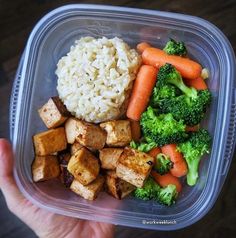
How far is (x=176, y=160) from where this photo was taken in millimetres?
1818

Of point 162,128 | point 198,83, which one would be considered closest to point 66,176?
point 162,128

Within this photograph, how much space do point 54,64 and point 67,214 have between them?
68cm

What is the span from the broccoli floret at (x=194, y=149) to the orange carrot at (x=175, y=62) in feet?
0.81

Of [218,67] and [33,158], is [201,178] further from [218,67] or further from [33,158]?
[33,158]

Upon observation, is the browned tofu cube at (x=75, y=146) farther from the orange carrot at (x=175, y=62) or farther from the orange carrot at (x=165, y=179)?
the orange carrot at (x=175, y=62)

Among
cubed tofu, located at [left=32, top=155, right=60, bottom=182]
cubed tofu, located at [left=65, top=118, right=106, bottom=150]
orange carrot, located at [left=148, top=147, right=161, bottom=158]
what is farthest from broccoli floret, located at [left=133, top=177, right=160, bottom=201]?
cubed tofu, located at [left=32, top=155, right=60, bottom=182]

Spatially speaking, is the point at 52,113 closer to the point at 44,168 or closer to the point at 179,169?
the point at 44,168

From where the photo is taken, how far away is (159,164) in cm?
182

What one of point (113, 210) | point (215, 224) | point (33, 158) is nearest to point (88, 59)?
point (33, 158)

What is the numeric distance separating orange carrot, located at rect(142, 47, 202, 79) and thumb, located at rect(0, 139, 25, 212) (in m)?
0.69

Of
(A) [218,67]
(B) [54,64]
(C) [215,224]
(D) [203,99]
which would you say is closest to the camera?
(D) [203,99]

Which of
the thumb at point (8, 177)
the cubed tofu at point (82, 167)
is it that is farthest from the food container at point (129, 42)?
the cubed tofu at point (82, 167)

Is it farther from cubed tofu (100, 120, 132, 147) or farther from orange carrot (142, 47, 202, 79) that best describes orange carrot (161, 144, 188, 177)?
orange carrot (142, 47, 202, 79)

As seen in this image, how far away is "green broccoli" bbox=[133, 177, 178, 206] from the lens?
1.81 meters
